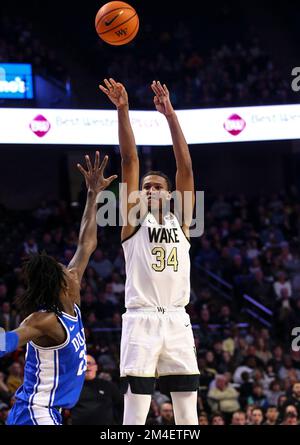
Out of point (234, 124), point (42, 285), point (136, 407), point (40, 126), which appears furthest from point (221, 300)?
point (42, 285)

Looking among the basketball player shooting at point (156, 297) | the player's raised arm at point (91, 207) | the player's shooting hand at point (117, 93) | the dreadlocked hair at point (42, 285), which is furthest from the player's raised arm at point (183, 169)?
the dreadlocked hair at point (42, 285)

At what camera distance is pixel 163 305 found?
555 centimetres

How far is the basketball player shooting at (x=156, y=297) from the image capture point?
541 cm

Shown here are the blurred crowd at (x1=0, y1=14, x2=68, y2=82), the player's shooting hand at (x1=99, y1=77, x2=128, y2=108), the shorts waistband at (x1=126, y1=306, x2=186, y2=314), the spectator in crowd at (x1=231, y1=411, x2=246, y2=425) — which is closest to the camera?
the shorts waistband at (x1=126, y1=306, x2=186, y2=314)

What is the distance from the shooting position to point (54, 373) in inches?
189

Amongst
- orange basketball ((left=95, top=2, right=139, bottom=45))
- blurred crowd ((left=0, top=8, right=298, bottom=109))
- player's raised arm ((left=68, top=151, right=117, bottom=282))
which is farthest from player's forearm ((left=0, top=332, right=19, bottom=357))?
blurred crowd ((left=0, top=8, right=298, bottom=109))

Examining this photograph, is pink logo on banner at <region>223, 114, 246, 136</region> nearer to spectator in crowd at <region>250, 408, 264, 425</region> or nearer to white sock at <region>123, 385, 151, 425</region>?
spectator in crowd at <region>250, 408, 264, 425</region>

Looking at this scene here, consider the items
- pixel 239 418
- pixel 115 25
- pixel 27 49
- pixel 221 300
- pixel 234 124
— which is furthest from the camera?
pixel 27 49

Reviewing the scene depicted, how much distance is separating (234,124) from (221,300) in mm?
3398

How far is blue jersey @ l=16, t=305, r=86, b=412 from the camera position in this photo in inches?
188

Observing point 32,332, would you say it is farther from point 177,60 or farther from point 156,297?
point 177,60

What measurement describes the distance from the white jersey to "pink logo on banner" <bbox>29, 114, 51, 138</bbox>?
28.0 feet
